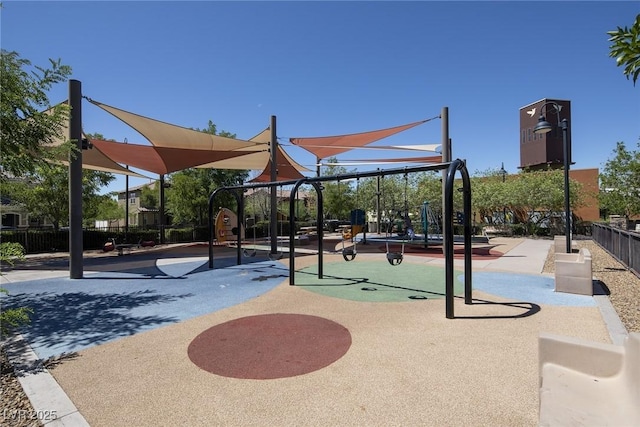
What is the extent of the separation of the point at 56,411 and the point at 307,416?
2.23 m

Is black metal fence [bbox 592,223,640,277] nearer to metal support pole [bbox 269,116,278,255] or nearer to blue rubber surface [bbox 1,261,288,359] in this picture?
blue rubber surface [bbox 1,261,288,359]

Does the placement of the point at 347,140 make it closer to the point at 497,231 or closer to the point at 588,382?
the point at 588,382

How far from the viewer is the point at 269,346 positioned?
4508 mm

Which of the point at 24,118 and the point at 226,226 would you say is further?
the point at 226,226

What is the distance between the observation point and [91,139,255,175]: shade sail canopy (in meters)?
12.7

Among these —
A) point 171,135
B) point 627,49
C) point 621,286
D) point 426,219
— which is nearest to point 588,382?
point 627,49

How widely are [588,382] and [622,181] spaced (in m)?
16.4

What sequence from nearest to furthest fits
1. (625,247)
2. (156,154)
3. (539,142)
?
(625,247)
(156,154)
(539,142)

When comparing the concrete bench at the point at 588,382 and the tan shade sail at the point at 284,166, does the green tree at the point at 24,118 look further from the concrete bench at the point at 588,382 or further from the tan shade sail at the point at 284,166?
the tan shade sail at the point at 284,166

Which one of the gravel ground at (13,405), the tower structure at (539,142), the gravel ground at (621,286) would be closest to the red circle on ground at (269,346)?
the gravel ground at (13,405)

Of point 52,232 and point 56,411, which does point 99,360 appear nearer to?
point 56,411

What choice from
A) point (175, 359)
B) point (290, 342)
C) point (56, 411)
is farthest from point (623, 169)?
point (56, 411)

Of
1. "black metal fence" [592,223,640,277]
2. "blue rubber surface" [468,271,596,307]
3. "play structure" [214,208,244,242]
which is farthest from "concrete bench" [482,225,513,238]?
"play structure" [214,208,244,242]

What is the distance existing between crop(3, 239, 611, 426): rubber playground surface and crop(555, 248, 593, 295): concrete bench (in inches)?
13.0
